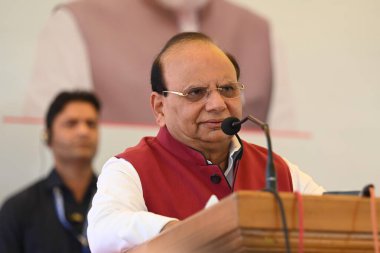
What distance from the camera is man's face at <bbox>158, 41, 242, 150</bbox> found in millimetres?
2105

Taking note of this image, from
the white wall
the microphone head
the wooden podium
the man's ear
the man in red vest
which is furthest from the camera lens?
the white wall

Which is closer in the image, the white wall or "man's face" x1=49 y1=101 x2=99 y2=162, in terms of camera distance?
"man's face" x1=49 y1=101 x2=99 y2=162

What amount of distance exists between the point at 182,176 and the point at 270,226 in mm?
697

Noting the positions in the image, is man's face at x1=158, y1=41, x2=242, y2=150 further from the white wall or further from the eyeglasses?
the white wall

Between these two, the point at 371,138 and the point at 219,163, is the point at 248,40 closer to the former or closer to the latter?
the point at 371,138

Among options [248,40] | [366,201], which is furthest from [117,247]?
[248,40]

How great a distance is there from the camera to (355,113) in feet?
13.9

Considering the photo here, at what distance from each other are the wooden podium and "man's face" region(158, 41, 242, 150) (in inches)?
22.0

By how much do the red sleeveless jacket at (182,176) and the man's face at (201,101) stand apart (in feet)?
0.16

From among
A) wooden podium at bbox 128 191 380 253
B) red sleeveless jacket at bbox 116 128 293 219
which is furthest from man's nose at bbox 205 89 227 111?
wooden podium at bbox 128 191 380 253

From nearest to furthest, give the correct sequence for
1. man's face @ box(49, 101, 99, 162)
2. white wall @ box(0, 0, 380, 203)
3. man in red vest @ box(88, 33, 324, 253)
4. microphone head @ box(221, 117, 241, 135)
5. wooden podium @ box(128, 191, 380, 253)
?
wooden podium @ box(128, 191, 380, 253), microphone head @ box(221, 117, 241, 135), man in red vest @ box(88, 33, 324, 253), man's face @ box(49, 101, 99, 162), white wall @ box(0, 0, 380, 203)

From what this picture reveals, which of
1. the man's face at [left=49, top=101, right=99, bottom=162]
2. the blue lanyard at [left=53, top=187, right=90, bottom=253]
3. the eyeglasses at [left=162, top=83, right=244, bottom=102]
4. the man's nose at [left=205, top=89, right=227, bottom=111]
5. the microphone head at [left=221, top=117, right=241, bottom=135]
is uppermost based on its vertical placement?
the eyeglasses at [left=162, top=83, right=244, bottom=102]

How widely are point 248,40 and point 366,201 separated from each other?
105 inches

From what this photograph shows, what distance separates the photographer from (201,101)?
82.9 inches
